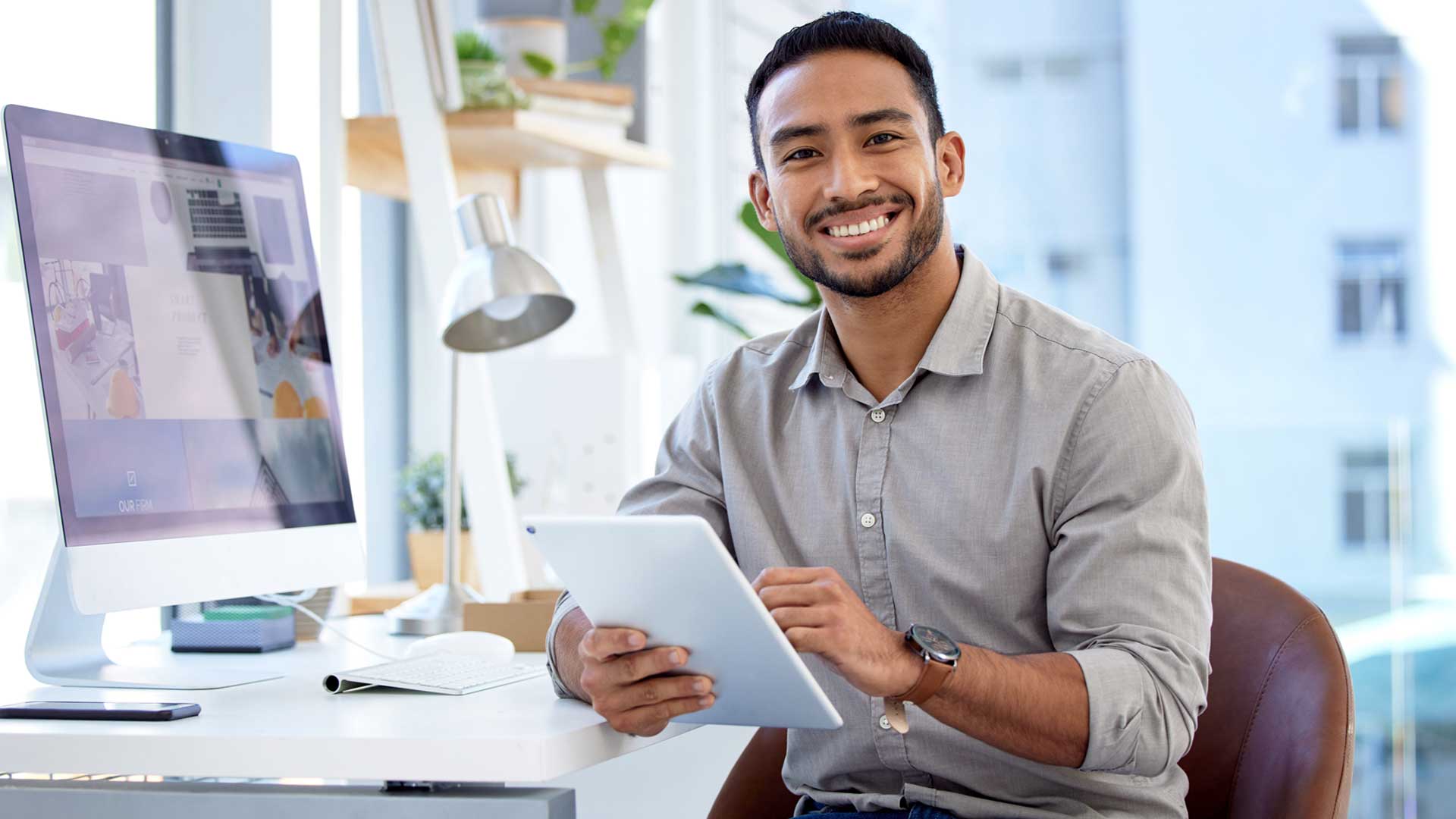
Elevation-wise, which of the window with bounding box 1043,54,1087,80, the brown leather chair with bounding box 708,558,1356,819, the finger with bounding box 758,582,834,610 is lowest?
the brown leather chair with bounding box 708,558,1356,819

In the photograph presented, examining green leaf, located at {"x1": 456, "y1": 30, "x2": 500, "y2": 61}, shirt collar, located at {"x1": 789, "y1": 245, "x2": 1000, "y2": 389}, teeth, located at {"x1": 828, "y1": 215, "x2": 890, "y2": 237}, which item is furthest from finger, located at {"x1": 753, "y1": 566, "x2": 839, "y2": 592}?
green leaf, located at {"x1": 456, "y1": 30, "x2": 500, "y2": 61}

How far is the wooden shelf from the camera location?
2268mm

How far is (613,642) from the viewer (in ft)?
3.60

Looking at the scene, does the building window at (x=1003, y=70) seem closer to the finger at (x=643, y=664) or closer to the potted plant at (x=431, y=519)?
the potted plant at (x=431, y=519)

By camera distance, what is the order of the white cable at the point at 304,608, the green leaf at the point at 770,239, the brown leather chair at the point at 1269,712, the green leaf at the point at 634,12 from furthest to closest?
the green leaf at the point at 770,239 < the green leaf at the point at 634,12 < the white cable at the point at 304,608 < the brown leather chair at the point at 1269,712

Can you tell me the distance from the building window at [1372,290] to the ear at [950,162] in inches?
67.1

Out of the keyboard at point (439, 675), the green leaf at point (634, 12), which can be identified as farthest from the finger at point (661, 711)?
the green leaf at point (634, 12)

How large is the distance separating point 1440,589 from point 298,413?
7.58 feet

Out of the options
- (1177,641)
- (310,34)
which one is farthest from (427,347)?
(1177,641)

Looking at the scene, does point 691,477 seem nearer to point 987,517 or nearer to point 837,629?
point 987,517

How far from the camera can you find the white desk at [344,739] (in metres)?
1.03

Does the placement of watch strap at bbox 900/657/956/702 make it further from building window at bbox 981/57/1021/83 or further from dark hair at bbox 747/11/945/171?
building window at bbox 981/57/1021/83

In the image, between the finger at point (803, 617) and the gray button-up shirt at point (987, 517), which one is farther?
the gray button-up shirt at point (987, 517)

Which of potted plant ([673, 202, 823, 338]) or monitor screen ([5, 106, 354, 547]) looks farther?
potted plant ([673, 202, 823, 338])
